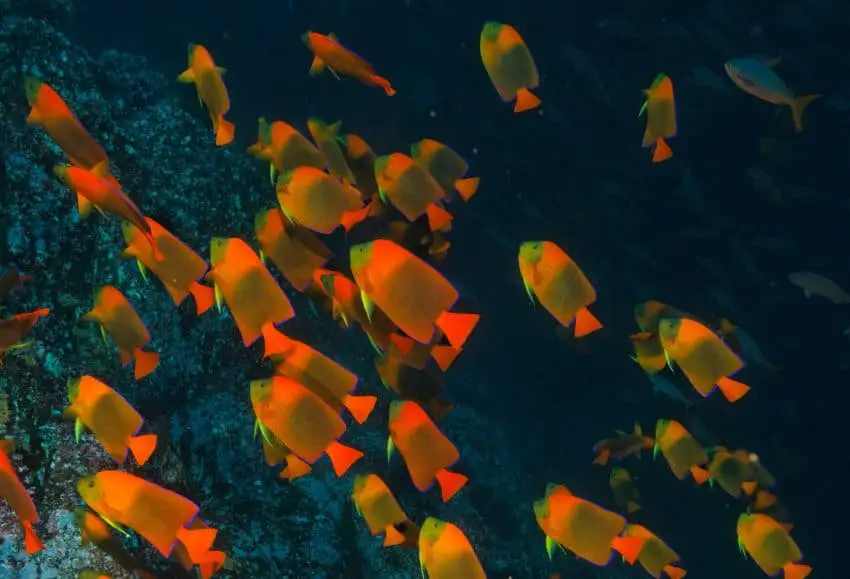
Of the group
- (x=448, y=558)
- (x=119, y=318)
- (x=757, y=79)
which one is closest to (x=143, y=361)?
(x=119, y=318)

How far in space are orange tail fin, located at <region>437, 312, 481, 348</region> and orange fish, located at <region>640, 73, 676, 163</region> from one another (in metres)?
2.47

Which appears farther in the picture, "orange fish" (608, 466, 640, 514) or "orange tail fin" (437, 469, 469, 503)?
"orange fish" (608, 466, 640, 514)

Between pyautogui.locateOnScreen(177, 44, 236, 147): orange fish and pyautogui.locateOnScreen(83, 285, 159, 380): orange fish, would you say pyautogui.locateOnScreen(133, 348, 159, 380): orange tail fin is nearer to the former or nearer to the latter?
pyautogui.locateOnScreen(83, 285, 159, 380): orange fish

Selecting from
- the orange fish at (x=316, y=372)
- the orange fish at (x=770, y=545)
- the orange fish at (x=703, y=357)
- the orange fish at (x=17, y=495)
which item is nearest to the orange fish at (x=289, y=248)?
the orange fish at (x=316, y=372)

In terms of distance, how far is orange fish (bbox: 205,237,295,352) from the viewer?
96.3 inches

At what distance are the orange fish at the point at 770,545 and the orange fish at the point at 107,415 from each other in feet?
10.9

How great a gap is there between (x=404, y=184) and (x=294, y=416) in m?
1.19

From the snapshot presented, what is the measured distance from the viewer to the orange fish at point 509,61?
354 centimetres

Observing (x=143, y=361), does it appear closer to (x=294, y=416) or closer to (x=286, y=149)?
(x=294, y=416)

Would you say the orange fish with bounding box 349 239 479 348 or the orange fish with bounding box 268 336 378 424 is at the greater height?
the orange fish with bounding box 349 239 479 348

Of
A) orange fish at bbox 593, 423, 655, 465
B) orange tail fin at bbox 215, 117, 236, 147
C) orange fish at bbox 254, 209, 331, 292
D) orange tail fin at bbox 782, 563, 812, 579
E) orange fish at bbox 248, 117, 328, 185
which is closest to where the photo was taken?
orange fish at bbox 254, 209, 331, 292

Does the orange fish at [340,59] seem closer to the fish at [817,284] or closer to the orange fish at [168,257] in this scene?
the orange fish at [168,257]

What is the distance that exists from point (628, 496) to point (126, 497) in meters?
4.48

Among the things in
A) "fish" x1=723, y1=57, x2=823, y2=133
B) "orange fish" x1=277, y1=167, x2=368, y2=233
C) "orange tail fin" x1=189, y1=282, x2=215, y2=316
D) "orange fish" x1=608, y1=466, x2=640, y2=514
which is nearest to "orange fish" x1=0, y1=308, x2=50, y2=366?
"orange tail fin" x1=189, y1=282, x2=215, y2=316
